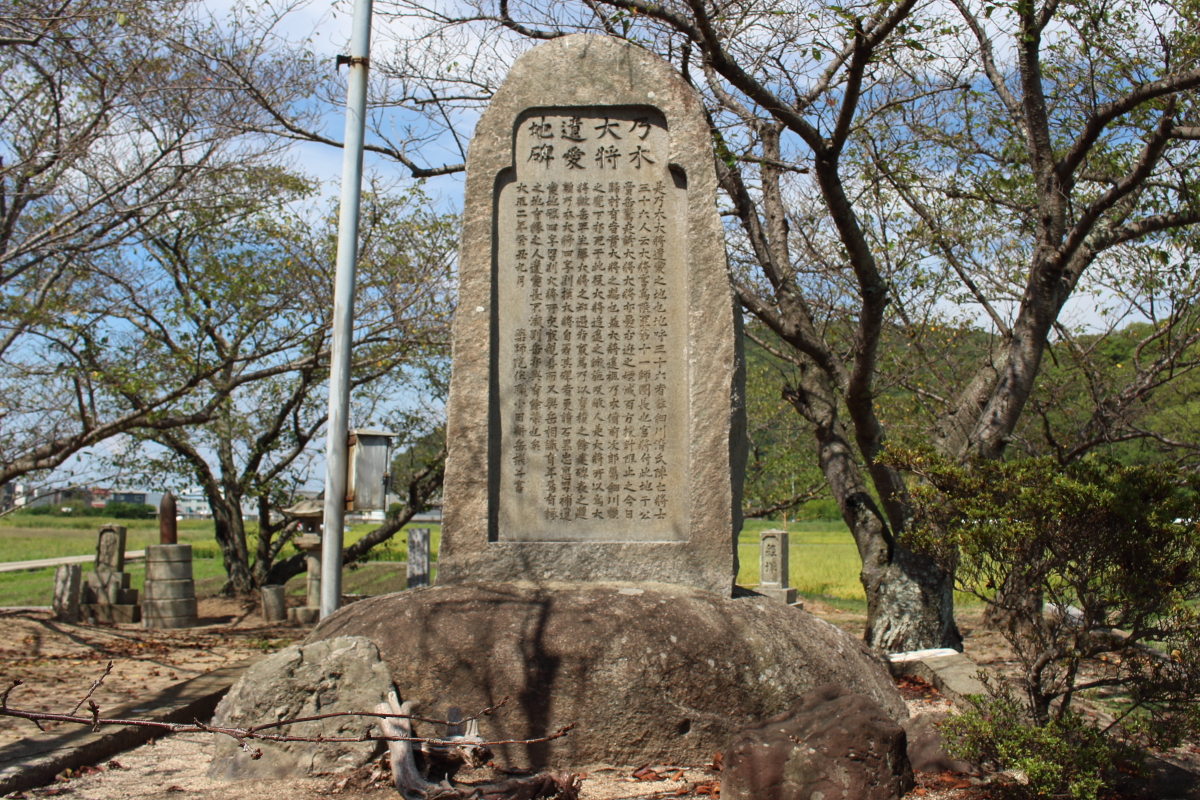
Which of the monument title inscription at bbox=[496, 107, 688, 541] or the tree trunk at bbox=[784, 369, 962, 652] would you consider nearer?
the monument title inscription at bbox=[496, 107, 688, 541]

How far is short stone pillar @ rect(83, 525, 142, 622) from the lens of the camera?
394 inches

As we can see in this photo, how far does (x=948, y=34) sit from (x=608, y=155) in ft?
10.7

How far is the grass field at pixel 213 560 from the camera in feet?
46.0

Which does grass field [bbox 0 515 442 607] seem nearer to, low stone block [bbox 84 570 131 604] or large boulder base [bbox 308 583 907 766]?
low stone block [bbox 84 570 131 604]

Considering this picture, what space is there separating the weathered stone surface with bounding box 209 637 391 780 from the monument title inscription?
1.14m

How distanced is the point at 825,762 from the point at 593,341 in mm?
2590

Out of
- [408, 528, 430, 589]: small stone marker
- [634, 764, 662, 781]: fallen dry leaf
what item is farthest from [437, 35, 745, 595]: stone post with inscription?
[408, 528, 430, 589]: small stone marker

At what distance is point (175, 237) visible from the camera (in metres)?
10.4

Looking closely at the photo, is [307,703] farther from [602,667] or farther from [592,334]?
[592,334]

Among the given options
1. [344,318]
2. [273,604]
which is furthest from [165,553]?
[344,318]

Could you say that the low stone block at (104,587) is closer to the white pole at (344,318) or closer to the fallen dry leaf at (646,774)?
the white pole at (344,318)

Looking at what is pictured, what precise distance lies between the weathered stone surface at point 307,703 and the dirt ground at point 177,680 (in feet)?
0.31

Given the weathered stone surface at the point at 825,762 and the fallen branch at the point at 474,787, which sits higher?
the weathered stone surface at the point at 825,762

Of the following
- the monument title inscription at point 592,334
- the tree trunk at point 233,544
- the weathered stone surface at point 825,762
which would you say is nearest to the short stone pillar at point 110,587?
the tree trunk at point 233,544
